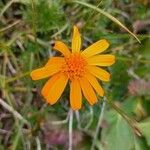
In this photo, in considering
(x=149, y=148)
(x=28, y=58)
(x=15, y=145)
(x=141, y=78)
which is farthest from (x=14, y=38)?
(x=149, y=148)

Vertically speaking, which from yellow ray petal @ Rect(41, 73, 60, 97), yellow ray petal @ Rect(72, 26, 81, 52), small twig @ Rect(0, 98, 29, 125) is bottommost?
small twig @ Rect(0, 98, 29, 125)

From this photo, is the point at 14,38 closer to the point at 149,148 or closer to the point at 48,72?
the point at 48,72

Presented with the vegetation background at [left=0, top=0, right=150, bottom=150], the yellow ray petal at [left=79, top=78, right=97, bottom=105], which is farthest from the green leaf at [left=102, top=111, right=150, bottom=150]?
the yellow ray petal at [left=79, top=78, right=97, bottom=105]

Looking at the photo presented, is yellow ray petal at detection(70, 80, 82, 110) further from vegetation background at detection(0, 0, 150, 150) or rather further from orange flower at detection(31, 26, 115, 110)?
vegetation background at detection(0, 0, 150, 150)

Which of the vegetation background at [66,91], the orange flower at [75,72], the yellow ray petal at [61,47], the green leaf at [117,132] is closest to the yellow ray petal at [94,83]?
the orange flower at [75,72]

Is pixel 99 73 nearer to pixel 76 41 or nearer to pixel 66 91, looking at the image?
pixel 76 41

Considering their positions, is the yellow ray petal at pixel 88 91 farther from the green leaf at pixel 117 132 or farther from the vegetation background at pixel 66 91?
the green leaf at pixel 117 132
